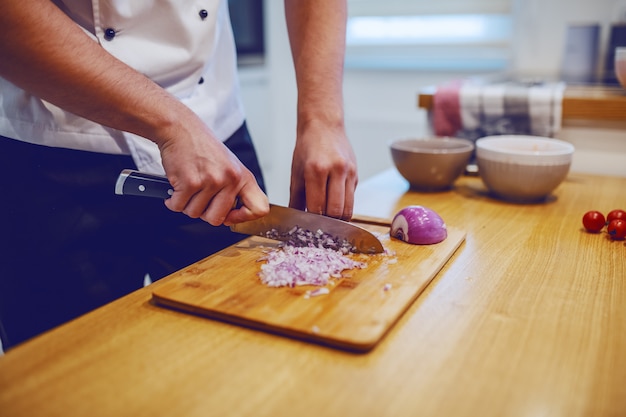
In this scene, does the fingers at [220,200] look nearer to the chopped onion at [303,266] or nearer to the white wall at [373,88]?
the chopped onion at [303,266]

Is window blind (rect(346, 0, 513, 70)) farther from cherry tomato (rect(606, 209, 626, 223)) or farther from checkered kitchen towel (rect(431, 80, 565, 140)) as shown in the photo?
cherry tomato (rect(606, 209, 626, 223))

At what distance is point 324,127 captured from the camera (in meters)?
1.02

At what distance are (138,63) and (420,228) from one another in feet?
1.77

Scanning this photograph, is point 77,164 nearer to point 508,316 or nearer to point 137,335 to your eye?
point 137,335

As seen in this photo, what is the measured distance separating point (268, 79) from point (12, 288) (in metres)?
2.15

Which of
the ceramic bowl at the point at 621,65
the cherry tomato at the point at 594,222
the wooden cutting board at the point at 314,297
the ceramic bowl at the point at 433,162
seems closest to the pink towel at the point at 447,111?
the ceramic bowl at the point at 433,162

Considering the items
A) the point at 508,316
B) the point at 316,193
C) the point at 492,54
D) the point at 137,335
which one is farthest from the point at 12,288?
the point at 492,54

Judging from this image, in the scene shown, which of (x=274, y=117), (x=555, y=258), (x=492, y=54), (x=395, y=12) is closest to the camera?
(x=555, y=258)

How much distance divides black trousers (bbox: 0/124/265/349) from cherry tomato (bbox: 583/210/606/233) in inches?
31.0

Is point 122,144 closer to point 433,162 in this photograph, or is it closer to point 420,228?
point 420,228

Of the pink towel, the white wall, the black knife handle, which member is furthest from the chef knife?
the white wall

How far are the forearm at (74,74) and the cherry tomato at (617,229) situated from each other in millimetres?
730

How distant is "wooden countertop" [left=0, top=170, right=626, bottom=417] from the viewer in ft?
1.65

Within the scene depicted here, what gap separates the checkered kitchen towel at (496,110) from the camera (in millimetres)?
1398
